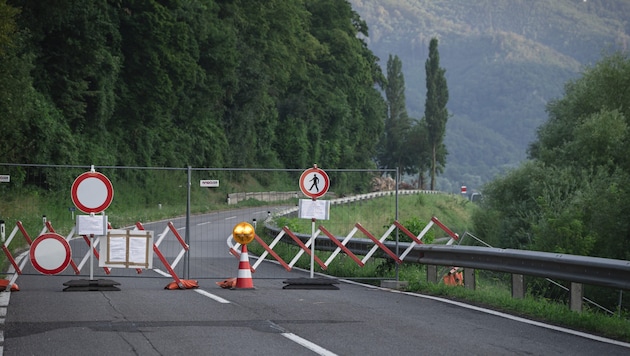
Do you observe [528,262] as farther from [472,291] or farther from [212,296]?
[212,296]

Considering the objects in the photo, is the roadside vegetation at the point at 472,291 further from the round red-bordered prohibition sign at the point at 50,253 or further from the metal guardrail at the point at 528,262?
the round red-bordered prohibition sign at the point at 50,253

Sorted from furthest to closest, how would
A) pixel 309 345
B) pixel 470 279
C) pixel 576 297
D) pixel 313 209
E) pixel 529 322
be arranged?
pixel 313 209 → pixel 470 279 → pixel 576 297 → pixel 529 322 → pixel 309 345

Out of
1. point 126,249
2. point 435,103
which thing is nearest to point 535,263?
point 126,249

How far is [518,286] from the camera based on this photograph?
15.7 m

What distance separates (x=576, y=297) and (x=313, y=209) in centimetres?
561

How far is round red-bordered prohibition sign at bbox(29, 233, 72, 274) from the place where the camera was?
1705cm

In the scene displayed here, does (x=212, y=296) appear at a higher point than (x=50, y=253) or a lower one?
lower

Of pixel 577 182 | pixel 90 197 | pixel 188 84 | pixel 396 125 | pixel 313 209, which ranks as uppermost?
pixel 396 125

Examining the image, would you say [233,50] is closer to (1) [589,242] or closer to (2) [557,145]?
(2) [557,145]

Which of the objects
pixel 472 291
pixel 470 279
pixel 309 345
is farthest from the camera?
pixel 470 279

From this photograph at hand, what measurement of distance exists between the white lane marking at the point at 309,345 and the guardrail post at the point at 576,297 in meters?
4.47

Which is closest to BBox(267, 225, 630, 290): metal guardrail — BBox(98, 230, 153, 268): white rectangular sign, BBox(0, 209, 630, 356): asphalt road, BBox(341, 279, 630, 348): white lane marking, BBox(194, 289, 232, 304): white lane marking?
BBox(341, 279, 630, 348): white lane marking

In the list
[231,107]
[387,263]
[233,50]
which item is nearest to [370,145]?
[231,107]

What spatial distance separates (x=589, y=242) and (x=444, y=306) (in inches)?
670
